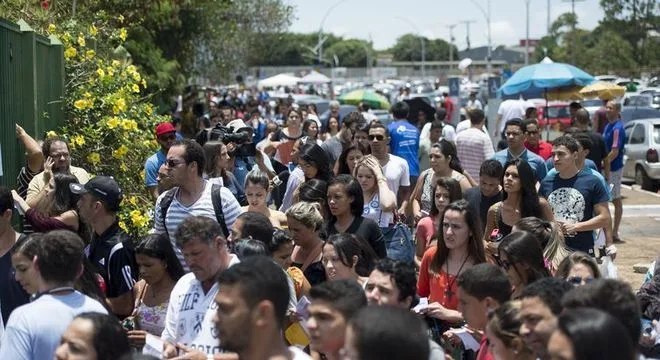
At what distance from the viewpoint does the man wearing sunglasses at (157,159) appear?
36.8 feet

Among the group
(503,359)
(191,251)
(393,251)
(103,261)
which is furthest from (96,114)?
(503,359)

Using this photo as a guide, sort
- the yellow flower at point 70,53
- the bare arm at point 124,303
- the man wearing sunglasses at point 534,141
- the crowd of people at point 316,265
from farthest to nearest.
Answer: the man wearing sunglasses at point 534,141, the yellow flower at point 70,53, the bare arm at point 124,303, the crowd of people at point 316,265

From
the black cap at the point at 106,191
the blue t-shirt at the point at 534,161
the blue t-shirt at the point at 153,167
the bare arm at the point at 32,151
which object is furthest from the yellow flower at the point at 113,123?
the black cap at the point at 106,191

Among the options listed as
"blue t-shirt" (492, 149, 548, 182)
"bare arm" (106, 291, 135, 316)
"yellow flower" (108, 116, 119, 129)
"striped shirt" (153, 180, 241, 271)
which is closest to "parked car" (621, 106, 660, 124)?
"blue t-shirt" (492, 149, 548, 182)

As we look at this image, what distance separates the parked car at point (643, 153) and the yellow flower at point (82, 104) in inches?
619

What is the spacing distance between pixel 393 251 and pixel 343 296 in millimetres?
4624

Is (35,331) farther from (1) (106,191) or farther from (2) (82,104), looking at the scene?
(2) (82,104)

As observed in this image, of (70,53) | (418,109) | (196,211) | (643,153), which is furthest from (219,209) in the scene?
(643,153)

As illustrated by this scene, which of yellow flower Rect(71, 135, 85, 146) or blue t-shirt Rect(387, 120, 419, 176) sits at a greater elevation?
yellow flower Rect(71, 135, 85, 146)

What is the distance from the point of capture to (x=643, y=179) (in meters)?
25.3

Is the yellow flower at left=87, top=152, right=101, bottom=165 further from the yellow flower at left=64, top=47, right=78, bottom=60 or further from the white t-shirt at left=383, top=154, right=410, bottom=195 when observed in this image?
the white t-shirt at left=383, top=154, right=410, bottom=195

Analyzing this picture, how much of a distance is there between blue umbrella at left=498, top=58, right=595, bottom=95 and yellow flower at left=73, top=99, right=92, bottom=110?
13.3m

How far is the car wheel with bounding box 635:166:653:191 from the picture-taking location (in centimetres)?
2497

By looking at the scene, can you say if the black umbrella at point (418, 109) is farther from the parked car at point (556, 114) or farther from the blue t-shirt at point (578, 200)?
the parked car at point (556, 114)
